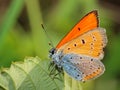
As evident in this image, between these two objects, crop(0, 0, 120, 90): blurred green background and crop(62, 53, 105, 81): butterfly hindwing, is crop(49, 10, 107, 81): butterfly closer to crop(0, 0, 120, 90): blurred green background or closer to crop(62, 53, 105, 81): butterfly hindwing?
crop(62, 53, 105, 81): butterfly hindwing

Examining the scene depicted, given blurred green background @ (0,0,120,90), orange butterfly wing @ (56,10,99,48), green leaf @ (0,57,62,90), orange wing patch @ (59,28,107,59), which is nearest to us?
green leaf @ (0,57,62,90)

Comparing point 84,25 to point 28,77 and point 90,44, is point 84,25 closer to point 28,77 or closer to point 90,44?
Answer: point 90,44

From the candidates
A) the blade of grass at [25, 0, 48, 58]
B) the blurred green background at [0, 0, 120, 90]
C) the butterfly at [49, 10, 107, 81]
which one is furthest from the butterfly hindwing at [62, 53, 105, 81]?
the blade of grass at [25, 0, 48, 58]

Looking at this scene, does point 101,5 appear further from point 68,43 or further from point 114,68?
point 68,43

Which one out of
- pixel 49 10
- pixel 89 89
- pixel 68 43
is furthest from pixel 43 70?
pixel 49 10

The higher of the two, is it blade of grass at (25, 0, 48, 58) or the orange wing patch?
blade of grass at (25, 0, 48, 58)

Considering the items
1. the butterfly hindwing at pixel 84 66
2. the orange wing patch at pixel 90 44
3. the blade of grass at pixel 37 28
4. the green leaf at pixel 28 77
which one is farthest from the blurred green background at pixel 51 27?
the green leaf at pixel 28 77

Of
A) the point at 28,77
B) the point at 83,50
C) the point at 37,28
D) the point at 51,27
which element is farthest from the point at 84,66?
the point at 51,27

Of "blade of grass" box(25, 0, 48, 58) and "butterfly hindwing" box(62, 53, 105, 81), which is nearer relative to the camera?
"butterfly hindwing" box(62, 53, 105, 81)
